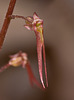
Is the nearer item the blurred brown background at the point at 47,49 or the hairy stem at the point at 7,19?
the hairy stem at the point at 7,19

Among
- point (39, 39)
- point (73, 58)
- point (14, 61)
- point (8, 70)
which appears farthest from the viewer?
point (73, 58)

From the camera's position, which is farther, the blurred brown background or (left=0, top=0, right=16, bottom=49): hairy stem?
the blurred brown background

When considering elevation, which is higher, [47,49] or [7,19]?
[47,49]

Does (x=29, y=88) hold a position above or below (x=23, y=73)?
below

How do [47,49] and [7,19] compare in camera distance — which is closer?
[7,19]

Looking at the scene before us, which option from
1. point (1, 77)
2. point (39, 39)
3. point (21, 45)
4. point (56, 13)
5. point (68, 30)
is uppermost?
point (56, 13)

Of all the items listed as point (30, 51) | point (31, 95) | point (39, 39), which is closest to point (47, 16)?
point (30, 51)

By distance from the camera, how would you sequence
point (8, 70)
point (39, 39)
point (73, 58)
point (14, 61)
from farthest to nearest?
point (73, 58) → point (8, 70) → point (14, 61) → point (39, 39)

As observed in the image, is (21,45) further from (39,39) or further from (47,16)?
(39,39)
